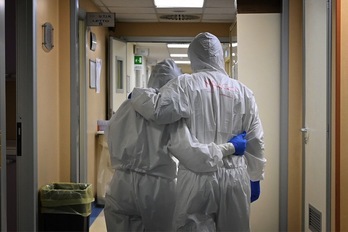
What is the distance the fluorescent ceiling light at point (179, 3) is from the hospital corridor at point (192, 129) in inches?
34.2

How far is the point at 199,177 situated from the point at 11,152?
1.55 meters

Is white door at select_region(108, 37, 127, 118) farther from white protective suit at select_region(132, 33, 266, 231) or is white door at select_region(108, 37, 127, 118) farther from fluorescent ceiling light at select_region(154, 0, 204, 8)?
white protective suit at select_region(132, 33, 266, 231)

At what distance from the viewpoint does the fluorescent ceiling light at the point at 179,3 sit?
4629 millimetres

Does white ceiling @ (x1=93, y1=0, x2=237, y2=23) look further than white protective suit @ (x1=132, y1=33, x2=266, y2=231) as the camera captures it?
Yes

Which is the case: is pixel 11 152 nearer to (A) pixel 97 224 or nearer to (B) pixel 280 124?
(A) pixel 97 224

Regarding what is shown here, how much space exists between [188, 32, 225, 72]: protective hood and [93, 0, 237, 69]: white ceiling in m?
2.44

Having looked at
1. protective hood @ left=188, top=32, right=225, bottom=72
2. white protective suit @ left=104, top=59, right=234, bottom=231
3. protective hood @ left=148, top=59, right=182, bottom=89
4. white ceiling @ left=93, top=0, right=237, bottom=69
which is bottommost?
white protective suit @ left=104, top=59, right=234, bottom=231

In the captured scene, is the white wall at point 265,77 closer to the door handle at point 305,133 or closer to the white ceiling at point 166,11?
the door handle at point 305,133

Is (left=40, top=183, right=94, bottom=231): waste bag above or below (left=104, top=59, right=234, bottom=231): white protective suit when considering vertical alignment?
below

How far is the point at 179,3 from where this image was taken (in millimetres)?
4660

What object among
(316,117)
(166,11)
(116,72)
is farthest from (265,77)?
(116,72)

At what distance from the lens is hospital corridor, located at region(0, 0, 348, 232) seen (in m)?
2.13

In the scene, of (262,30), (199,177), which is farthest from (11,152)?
(262,30)

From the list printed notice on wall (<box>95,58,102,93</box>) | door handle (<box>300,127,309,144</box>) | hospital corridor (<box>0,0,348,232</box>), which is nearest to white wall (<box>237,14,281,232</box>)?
hospital corridor (<box>0,0,348,232</box>)
